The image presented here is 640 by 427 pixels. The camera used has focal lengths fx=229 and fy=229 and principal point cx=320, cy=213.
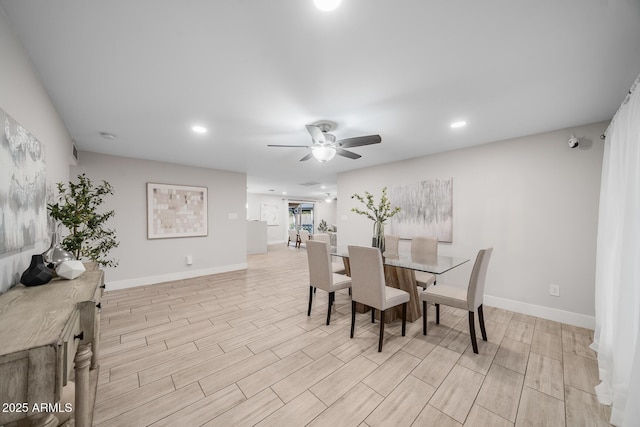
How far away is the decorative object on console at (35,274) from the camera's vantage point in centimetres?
132

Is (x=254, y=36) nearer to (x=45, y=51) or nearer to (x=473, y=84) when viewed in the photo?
(x=45, y=51)

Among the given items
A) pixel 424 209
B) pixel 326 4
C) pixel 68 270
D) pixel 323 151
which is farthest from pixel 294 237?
pixel 326 4

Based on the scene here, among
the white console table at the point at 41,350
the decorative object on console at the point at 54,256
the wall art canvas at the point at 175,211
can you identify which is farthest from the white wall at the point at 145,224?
the white console table at the point at 41,350

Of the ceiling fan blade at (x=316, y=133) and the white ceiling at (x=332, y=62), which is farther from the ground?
the white ceiling at (x=332, y=62)

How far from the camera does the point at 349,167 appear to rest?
504 centimetres

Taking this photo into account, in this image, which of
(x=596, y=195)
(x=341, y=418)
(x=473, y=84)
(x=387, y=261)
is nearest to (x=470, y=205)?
(x=596, y=195)

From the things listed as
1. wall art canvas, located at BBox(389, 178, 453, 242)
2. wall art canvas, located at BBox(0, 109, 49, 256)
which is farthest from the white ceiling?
wall art canvas, located at BBox(389, 178, 453, 242)

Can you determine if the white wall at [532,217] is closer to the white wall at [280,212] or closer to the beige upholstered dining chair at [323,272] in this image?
the beige upholstered dining chair at [323,272]

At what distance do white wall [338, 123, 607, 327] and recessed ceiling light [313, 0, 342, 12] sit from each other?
3270mm

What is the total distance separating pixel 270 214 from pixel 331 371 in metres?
8.99

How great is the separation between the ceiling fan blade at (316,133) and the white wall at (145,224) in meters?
3.53

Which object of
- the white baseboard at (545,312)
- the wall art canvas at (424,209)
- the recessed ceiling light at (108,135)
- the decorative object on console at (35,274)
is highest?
the recessed ceiling light at (108,135)

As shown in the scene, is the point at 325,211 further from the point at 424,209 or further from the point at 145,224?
the point at 145,224

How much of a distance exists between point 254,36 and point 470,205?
3.58 metres
